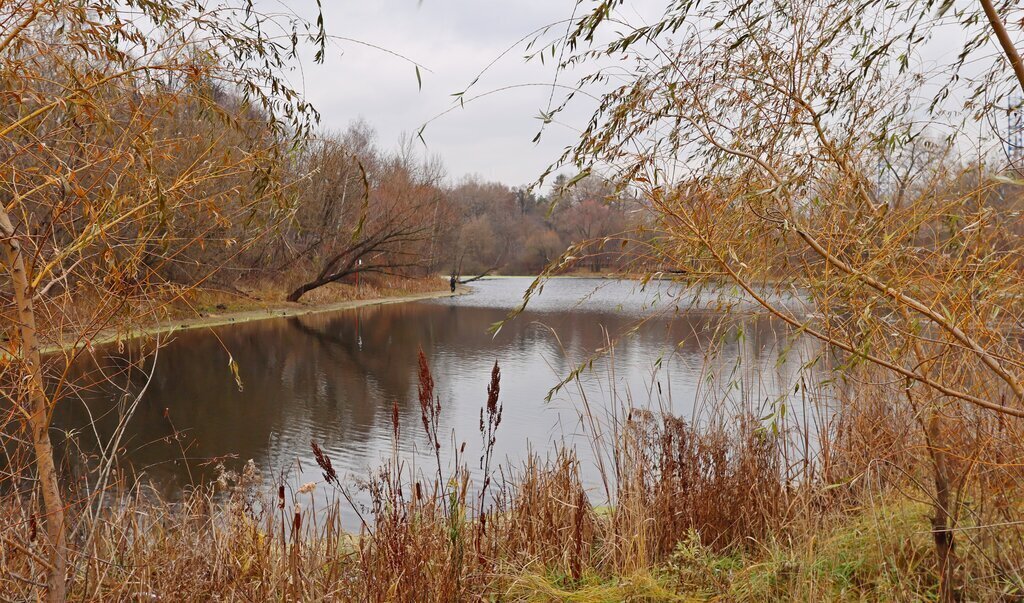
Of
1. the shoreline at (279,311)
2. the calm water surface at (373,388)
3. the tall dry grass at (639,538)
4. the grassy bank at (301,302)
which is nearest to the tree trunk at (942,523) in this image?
the tall dry grass at (639,538)

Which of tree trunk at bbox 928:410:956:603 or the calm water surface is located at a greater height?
tree trunk at bbox 928:410:956:603

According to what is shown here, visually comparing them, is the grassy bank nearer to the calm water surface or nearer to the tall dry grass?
the calm water surface

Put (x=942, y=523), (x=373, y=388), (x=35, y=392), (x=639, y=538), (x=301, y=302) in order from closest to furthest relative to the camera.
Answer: (x=35, y=392), (x=942, y=523), (x=639, y=538), (x=373, y=388), (x=301, y=302)

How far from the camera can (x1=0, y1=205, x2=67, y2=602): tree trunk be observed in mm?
2004

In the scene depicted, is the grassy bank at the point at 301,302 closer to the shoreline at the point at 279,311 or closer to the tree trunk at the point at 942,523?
the shoreline at the point at 279,311

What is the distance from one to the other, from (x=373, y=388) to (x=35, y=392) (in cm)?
947

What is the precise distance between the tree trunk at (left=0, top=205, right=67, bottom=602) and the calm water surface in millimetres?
1486

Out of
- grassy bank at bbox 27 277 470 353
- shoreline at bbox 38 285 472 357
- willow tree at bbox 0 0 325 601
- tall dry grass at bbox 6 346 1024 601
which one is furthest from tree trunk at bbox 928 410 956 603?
shoreline at bbox 38 285 472 357

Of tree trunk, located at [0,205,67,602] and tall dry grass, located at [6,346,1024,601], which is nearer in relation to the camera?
tree trunk, located at [0,205,67,602]

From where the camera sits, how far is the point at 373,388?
11367mm

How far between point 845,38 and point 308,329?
56.7ft

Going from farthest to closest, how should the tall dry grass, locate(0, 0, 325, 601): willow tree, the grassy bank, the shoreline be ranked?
1. the grassy bank
2. the shoreline
3. the tall dry grass
4. locate(0, 0, 325, 601): willow tree

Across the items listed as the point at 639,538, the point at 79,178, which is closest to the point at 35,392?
the point at 79,178

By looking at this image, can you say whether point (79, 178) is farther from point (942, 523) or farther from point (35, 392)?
point (942, 523)
